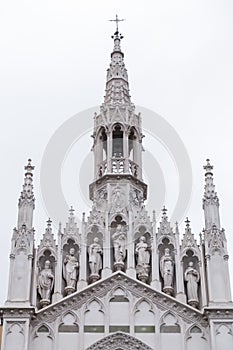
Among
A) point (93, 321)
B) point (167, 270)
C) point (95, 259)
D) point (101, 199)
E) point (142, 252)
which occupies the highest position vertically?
point (101, 199)

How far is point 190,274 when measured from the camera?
18.2 meters

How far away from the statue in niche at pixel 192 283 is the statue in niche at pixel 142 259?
94 centimetres

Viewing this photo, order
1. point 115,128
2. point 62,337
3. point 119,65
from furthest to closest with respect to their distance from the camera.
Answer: point 119,65 < point 115,128 < point 62,337

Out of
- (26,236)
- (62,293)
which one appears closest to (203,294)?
(62,293)

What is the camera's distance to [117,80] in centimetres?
2417

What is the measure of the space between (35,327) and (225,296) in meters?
4.30

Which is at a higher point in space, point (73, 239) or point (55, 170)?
point (55, 170)

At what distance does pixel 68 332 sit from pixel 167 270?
9.07ft

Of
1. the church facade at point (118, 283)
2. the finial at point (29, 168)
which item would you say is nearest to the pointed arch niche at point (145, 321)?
the church facade at point (118, 283)

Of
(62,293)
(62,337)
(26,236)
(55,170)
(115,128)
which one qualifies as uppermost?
(115,128)

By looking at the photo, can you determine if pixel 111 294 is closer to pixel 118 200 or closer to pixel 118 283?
pixel 118 283

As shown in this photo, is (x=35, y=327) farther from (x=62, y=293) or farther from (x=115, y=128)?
(x=115, y=128)

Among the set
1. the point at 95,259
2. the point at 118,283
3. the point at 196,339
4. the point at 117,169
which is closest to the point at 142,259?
the point at 118,283

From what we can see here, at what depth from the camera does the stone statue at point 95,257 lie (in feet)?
60.3
